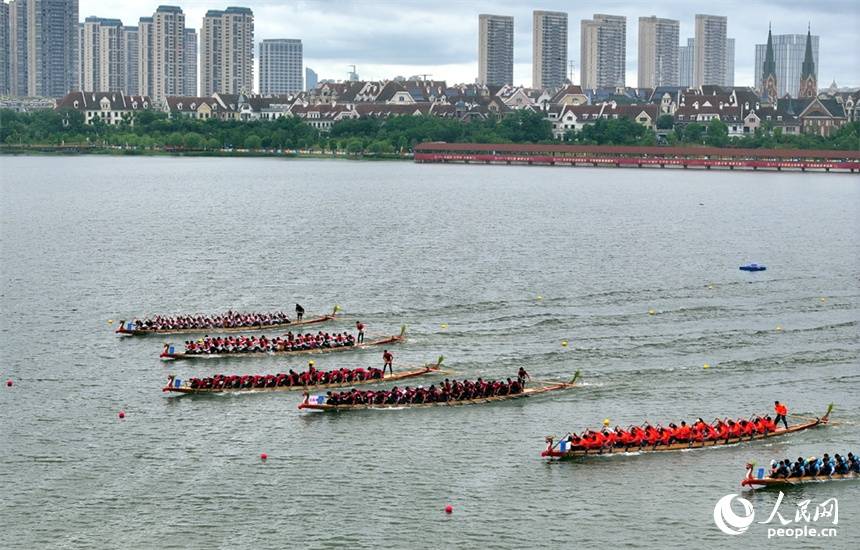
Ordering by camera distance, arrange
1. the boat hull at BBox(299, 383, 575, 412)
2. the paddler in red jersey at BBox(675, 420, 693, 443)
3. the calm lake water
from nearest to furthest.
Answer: the calm lake water
the paddler in red jersey at BBox(675, 420, 693, 443)
the boat hull at BBox(299, 383, 575, 412)

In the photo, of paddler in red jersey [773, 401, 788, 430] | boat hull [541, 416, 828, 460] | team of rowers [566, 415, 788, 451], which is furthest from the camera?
paddler in red jersey [773, 401, 788, 430]

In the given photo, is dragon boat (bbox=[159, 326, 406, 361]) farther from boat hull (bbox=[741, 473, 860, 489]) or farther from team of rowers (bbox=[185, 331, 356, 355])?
boat hull (bbox=[741, 473, 860, 489])

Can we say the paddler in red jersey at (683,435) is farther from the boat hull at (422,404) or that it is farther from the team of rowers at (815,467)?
the boat hull at (422,404)

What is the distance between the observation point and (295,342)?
2291 inches

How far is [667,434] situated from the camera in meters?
44.1

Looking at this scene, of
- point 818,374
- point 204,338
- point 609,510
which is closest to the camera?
point 609,510

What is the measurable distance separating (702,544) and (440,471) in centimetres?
923

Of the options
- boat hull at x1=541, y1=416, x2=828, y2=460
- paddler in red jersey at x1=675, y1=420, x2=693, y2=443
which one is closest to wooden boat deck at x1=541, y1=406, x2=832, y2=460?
boat hull at x1=541, y1=416, x2=828, y2=460

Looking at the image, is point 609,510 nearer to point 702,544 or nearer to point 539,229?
point 702,544

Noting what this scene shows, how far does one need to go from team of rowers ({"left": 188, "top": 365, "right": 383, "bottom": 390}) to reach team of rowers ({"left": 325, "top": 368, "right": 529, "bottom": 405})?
4.68 ft

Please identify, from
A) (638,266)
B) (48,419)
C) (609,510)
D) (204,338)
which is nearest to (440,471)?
(609,510)

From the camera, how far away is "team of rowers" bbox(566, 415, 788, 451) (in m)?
43.7

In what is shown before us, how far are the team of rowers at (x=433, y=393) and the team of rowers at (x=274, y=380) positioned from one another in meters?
1.43

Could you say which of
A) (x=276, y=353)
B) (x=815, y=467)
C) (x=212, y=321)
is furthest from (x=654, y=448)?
(x=212, y=321)
